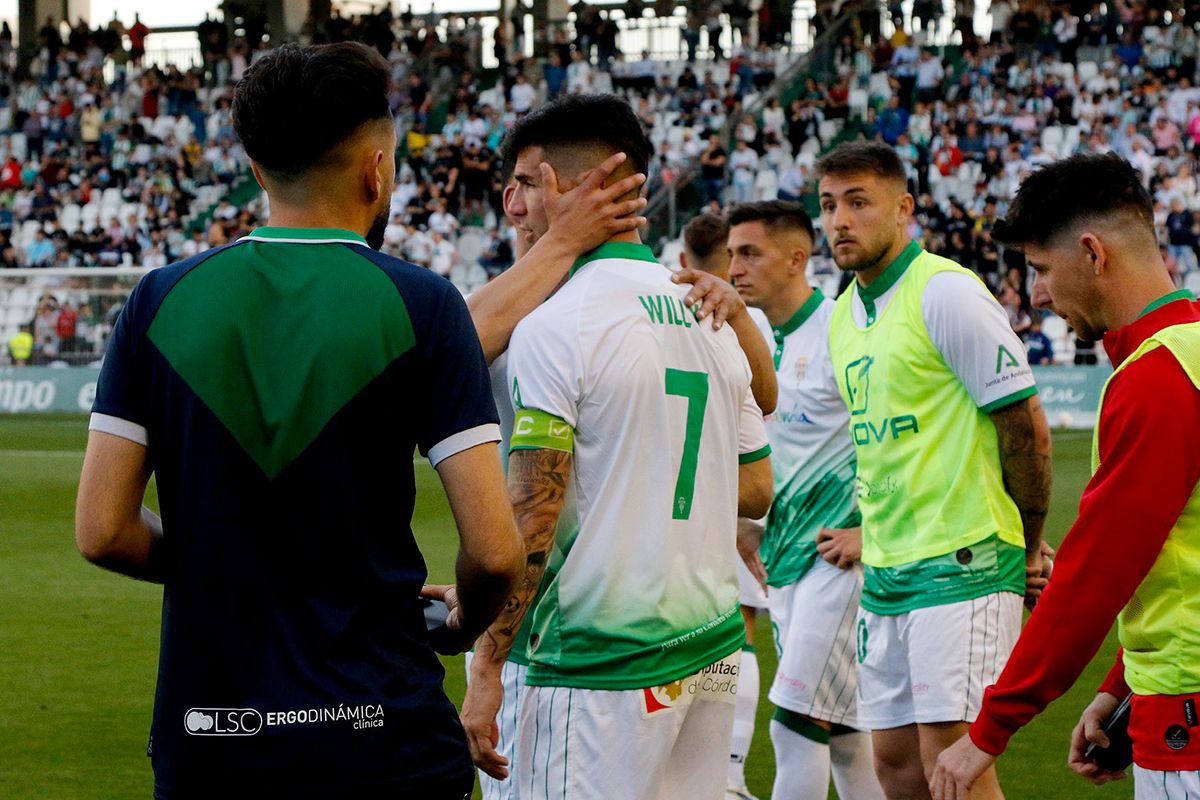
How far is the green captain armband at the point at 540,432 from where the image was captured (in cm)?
317

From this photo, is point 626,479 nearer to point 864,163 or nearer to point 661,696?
point 661,696

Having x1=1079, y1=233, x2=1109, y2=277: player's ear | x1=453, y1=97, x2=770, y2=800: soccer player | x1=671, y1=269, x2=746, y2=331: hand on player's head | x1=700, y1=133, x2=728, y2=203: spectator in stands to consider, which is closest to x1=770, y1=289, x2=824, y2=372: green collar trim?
x1=671, y1=269, x2=746, y2=331: hand on player's head

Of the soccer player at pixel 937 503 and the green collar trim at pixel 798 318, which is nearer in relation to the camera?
the soccer player at pixel 937 503

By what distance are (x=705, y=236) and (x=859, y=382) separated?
238 cm

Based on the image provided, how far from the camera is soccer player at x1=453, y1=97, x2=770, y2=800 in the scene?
10.4 ft

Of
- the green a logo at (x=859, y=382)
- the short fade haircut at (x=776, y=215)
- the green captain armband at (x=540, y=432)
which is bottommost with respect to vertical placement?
the green a logo at (x=859, y=382)

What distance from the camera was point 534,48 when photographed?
37.4 m

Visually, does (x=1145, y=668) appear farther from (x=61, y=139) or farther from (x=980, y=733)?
(x=61, y=139)

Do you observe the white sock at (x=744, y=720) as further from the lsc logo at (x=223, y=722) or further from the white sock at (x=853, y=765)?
the lsc logo at (x=223, y=722)

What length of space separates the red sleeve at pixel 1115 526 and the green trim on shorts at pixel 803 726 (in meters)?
2.60

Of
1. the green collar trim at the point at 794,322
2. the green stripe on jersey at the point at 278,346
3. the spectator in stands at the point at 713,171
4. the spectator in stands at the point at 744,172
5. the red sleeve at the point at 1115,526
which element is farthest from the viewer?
the spectator in stands at the point at 744,172

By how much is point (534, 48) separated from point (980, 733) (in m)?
35.9

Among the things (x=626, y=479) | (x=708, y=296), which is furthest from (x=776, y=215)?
(x=626, y=479)

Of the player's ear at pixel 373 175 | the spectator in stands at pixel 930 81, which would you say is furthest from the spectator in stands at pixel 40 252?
the player's ear at pixel 373 175
